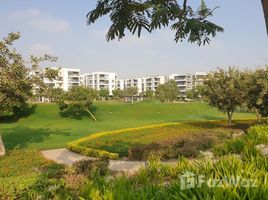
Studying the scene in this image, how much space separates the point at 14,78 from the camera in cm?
1711

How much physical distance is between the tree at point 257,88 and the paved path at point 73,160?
13963 millimetres

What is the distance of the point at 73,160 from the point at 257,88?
51.5 feet

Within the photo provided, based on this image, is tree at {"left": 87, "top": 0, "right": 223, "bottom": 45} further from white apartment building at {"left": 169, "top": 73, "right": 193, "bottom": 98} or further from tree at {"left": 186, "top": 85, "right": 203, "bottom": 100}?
white apartment building at {"left": 169, "top": 73, "right": 193, "bottom": 98}

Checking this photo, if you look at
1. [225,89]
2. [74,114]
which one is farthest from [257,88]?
[74,114]

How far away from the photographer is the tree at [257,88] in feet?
85.9

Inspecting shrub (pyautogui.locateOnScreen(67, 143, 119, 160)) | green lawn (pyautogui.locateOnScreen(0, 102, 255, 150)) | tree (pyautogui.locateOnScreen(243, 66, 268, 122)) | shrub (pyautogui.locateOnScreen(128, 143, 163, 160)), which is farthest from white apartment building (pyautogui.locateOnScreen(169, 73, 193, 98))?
shrub (pyautogui.locateOnScreen(128, 143, 163, 160))

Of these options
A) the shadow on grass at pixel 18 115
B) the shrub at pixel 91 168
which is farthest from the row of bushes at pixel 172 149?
the shadow on grass at pixel 18 115

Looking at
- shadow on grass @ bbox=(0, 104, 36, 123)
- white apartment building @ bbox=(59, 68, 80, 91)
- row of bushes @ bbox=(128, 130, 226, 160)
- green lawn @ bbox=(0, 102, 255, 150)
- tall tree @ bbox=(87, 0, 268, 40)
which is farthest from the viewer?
white apartment building @ bbox=(59, 68, 80, 91)

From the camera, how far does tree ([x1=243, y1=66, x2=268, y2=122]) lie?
26.2m

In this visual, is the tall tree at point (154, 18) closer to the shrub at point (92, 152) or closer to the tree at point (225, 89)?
the shrub at point (92, 152)

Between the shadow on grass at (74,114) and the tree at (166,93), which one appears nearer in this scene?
the shadow on grass at (74,114)

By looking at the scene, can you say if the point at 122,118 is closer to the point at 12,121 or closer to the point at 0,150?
the point at 12,121

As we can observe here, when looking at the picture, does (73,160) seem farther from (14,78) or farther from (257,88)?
(257,88)

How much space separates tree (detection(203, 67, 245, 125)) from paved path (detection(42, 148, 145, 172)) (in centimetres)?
1461
